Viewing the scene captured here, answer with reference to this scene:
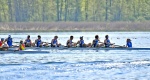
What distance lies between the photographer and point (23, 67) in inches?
1235

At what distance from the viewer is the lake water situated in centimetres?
2794

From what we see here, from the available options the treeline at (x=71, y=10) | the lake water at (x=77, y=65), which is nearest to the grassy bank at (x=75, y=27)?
the treeline at (x=71, y=10)

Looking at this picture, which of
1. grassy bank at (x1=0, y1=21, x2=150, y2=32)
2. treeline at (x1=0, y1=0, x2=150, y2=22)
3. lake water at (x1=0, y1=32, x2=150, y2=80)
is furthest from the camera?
treeline at (x1=0, y1=0, x2=150, y2=22)

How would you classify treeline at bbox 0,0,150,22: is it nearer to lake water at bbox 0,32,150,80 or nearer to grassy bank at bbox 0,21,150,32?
grassy bank at bbox 0,21,150,32

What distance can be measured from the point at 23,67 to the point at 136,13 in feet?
239

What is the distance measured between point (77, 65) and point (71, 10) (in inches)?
2883

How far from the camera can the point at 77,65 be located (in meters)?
32.8

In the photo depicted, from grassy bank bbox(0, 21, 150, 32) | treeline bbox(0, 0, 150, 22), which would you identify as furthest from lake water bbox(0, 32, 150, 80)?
treeline bbox(0, 0, 150, 22)

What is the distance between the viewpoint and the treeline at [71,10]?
4033 inches

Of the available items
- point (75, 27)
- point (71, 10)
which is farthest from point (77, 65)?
point (71, 10)

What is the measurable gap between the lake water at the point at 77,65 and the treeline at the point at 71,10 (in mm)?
60221

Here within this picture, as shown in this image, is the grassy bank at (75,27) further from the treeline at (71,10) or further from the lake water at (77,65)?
the lake water at (77,65)

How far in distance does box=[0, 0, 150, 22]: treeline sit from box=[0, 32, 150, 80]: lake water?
60.2 meters

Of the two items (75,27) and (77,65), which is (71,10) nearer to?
(75,27)
